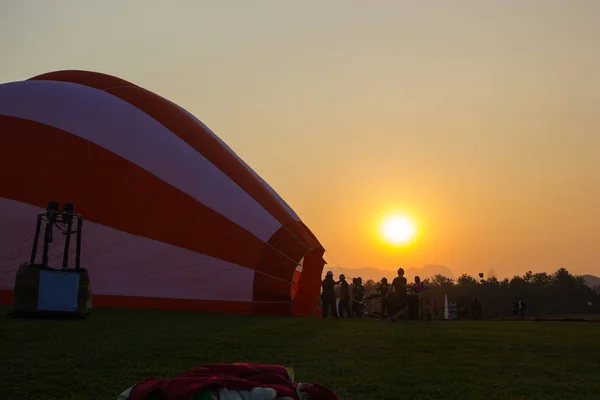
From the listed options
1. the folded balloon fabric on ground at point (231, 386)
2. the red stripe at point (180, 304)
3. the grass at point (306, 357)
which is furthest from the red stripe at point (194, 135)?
the folded balloon fabric on ground at point (231, 386)

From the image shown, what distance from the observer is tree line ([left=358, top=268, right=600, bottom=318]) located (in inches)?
2872

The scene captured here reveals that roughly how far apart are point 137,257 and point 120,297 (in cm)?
100

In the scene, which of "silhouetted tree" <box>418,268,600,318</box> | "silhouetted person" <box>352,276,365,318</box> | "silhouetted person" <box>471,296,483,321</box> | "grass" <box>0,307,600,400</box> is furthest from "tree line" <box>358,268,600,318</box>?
"grass" <box>0,307,600,400</box>

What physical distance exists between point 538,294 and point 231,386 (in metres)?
86.9

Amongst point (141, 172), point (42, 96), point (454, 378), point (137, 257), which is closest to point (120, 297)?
point (137, 257)

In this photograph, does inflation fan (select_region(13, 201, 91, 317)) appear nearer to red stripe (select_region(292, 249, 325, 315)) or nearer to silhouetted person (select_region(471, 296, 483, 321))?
red stripe (select_region(292, 249, 325, 315))

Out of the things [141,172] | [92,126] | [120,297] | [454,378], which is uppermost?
[92,126]

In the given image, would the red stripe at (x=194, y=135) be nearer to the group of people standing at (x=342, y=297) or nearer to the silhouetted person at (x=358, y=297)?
the group of people standing at (x=342, y=297)

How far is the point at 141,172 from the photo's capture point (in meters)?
15.7

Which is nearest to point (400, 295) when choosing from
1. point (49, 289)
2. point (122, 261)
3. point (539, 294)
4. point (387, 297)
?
point (387, 297)

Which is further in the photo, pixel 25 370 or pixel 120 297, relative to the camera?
pixel 120 297

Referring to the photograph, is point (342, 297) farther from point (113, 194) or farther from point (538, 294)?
point (538, 294)

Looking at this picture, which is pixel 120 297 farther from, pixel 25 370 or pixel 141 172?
pixel 25 370

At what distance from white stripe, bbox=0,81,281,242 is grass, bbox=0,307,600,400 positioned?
146 inches
